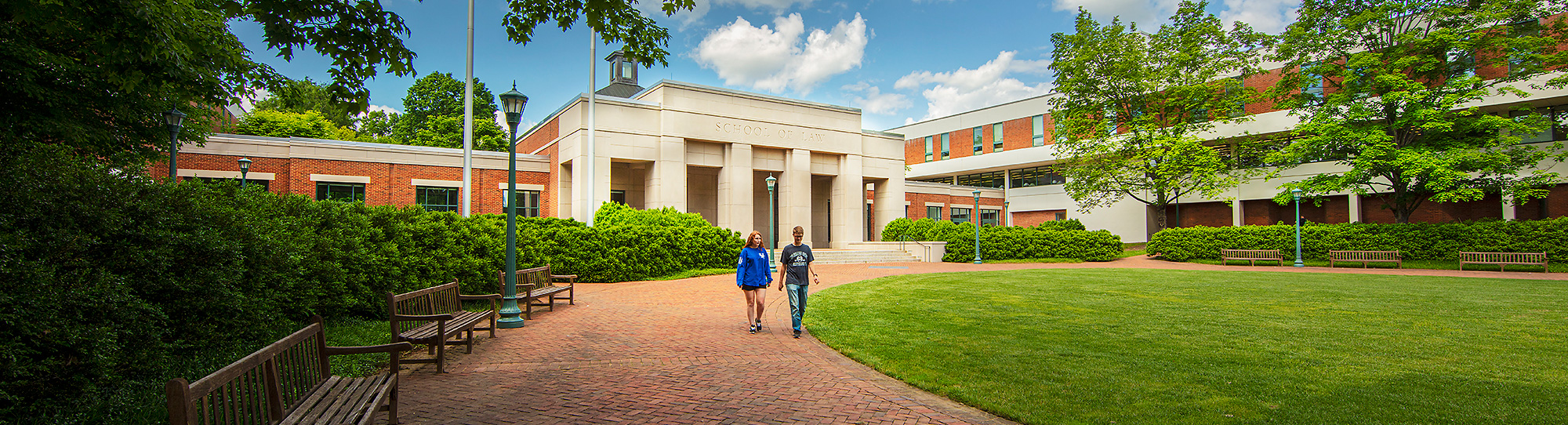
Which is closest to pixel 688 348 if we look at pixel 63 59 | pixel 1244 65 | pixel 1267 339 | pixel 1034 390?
pixel 1034 390

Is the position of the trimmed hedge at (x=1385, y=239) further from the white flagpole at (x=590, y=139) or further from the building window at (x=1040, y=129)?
the white flagpole at (x=590, y=139)

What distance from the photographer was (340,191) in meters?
24.2

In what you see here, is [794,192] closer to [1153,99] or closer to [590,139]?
[590,139]

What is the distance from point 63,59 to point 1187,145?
36068mm

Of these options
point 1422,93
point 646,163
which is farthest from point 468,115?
point 1422,93

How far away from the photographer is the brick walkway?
500 cm

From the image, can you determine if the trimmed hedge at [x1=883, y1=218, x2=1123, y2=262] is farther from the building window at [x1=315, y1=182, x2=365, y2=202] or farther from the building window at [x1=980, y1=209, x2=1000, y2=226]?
the building window at [x1=315, y1=182, x2=365, y2=202]

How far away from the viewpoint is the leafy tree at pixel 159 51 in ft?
17.2

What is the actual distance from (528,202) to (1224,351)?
25521 mm

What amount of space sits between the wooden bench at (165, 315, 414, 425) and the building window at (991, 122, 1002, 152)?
47059 millimetres

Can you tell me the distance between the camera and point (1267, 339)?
783 cm

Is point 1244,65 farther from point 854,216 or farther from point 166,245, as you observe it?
point 166,245

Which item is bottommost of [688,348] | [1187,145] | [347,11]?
[688,348]

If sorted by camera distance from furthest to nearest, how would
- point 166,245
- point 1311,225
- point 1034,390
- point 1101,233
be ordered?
1. point 1101,233
2. point 1311,225
3. point 1034,390
4. point 166,245
